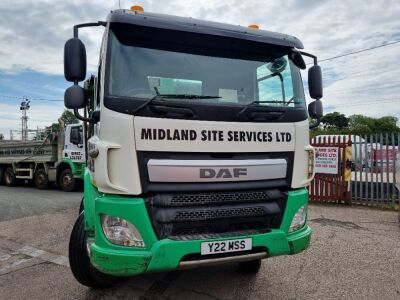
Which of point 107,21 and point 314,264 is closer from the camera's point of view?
point 107,21

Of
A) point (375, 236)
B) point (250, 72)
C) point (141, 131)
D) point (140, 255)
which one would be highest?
point (250, 72)

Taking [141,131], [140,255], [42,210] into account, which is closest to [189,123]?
[141,131]

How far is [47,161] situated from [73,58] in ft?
41.9

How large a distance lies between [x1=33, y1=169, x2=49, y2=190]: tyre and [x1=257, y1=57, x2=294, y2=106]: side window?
43.7ft

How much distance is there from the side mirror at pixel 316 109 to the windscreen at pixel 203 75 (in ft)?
1.45

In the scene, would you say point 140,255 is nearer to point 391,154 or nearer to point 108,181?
point 108,181

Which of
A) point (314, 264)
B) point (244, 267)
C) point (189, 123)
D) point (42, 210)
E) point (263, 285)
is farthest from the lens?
point (42, 210)

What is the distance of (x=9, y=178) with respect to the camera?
17312mm

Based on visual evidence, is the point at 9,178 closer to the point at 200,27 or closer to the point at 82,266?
the point at 82,266

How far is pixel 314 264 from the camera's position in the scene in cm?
478

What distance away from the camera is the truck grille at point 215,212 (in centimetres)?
292

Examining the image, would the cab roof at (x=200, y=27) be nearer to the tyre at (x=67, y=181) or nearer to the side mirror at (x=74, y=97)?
the side mirror at (x=74, y=97)

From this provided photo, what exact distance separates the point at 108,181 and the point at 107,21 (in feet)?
4.57

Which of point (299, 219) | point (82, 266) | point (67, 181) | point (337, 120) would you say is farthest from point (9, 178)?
point (337, 120)
